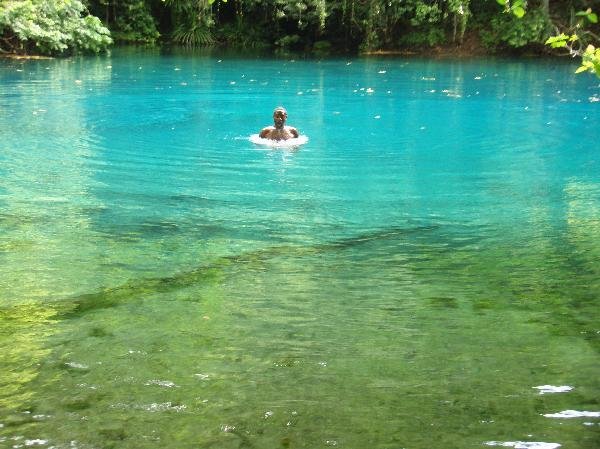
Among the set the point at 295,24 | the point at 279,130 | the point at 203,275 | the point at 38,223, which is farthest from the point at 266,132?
the point at 295,24

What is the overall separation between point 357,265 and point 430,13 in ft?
105

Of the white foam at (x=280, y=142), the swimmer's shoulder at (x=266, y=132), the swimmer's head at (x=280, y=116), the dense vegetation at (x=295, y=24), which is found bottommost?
the white foam at (x=280, y=142)

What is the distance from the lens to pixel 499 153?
1319 cm

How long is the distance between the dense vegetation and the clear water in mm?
17581

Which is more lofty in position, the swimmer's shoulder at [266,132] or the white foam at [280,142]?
the swimmer's shoulder at [266,132]

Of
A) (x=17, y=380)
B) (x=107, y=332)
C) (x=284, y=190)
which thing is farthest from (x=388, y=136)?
(x=17, y=380)

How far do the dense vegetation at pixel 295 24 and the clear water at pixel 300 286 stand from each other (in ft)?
57.7

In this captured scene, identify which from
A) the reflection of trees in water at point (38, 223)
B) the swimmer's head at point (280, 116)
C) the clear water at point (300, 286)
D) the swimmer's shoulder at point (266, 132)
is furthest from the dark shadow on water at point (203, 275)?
the swimmer's shoulder at point (266, 132)

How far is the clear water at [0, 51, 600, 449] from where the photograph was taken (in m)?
3.75

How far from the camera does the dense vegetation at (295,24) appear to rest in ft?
105

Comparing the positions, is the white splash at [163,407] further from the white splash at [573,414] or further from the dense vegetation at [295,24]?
the dense vegetation at [295,24]

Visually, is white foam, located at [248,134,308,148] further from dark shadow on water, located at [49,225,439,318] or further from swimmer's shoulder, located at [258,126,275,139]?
dark shadow on water, located at [49,225,439,318]

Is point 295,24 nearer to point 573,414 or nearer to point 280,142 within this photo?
point 280,142

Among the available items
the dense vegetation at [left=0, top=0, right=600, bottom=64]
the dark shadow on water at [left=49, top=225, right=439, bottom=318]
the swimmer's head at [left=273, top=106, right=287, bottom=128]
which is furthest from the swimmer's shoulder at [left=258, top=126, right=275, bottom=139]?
the dense vegetation at [left=0, top=0, right=600, bottom=64]
